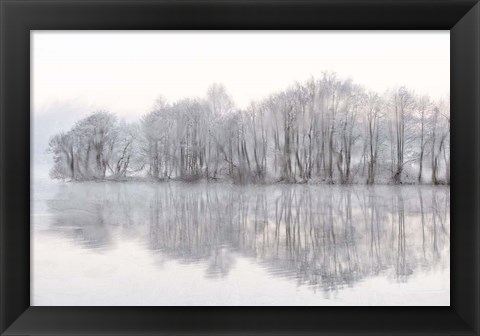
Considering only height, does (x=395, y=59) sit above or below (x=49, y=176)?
above

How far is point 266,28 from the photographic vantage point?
120 cm

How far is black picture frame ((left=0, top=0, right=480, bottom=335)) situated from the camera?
1.17m

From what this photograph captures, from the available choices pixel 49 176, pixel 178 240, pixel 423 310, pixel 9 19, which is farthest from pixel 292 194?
pixel 9 19

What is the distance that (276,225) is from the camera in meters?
1.41

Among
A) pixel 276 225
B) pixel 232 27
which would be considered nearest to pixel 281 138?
pixel 276 225

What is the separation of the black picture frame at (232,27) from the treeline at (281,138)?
212 millimetres

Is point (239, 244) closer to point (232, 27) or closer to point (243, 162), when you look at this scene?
point (243, 162)

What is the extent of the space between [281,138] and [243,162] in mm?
150

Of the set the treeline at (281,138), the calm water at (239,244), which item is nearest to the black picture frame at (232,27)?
the calm water at (239,244)

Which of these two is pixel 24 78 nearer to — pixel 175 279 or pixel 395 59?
pixel 175 279

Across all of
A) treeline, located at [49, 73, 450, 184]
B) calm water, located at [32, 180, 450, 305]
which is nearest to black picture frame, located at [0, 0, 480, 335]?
calm water, located at [32, 180, 450, 305]

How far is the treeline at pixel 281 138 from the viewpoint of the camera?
140 cm

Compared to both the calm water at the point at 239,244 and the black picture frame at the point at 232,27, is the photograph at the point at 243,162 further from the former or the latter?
the black picture frame at the point at 232,27

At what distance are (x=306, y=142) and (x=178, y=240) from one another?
516mm
